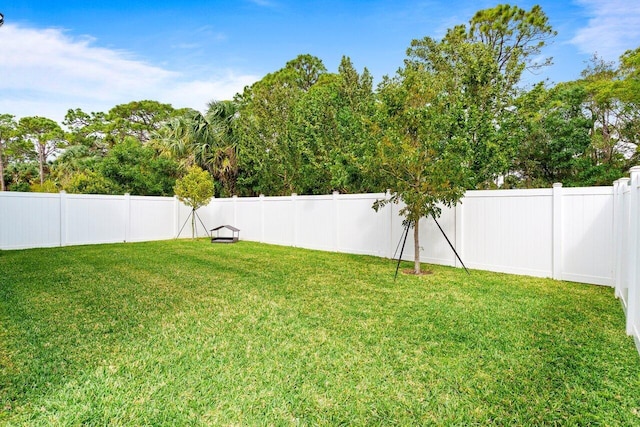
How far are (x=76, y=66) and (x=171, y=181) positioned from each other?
19.0 feet

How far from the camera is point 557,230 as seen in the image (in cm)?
583

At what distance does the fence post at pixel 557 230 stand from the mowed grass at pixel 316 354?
33 centimetres

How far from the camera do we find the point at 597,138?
15305 mm

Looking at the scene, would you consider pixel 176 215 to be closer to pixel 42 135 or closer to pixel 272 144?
pixel 272 144

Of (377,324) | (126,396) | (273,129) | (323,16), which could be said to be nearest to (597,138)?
(323,16)

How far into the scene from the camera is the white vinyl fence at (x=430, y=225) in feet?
17.3

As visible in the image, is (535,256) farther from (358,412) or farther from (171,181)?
(171,181)

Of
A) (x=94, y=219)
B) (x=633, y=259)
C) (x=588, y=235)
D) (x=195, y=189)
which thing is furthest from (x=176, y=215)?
(x=633, y=259)

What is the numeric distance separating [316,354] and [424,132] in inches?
180

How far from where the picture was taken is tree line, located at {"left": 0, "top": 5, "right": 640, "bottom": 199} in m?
6.39

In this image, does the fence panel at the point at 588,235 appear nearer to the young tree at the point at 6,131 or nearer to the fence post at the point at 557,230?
the fence post at the point at 557,230

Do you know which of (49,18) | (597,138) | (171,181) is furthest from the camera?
(171,181)

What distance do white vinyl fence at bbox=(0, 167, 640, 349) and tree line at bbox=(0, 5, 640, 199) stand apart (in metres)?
1.04

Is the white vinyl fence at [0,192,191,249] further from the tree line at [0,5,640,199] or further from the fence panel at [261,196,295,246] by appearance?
the fence panel at [261,196,295,246]
